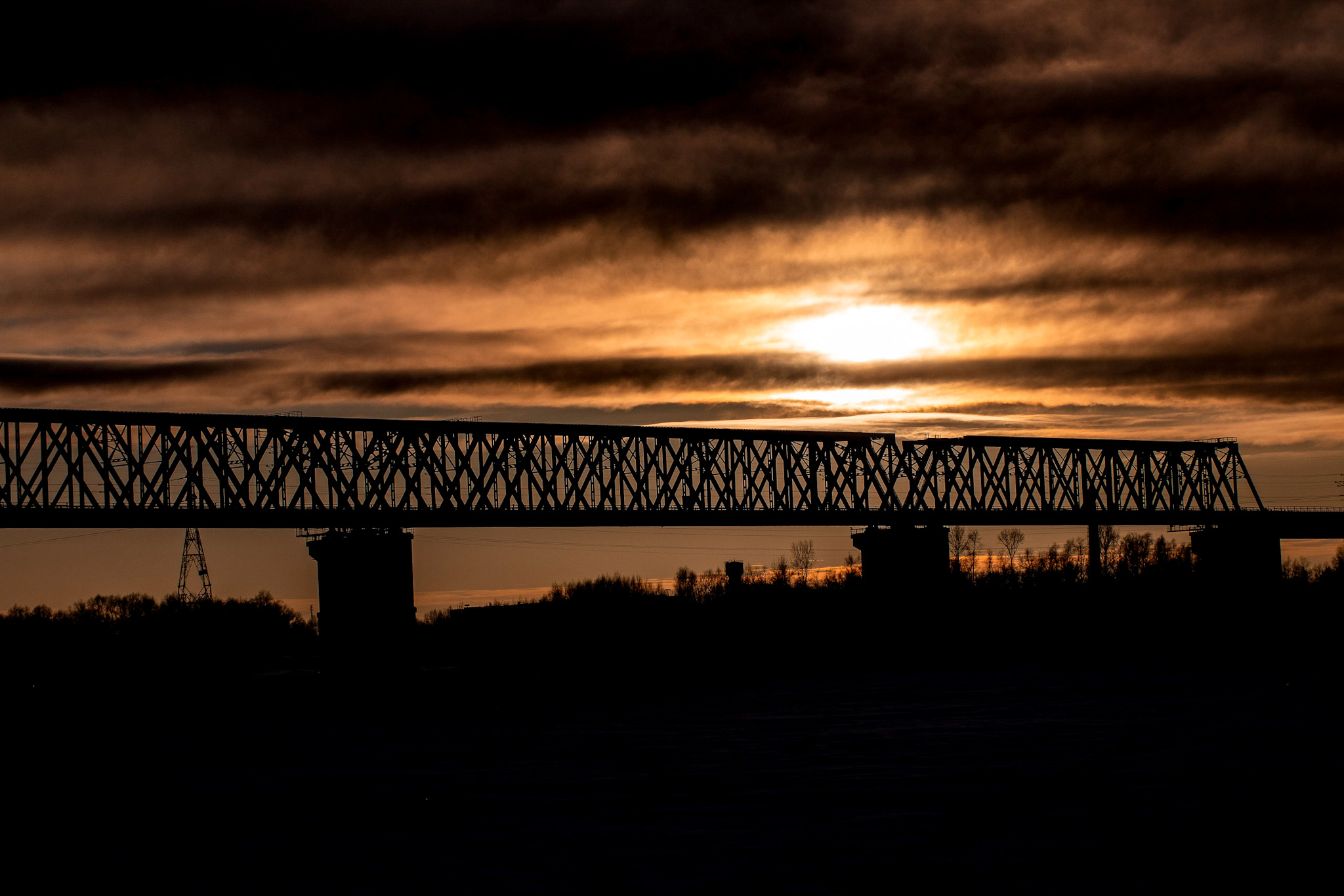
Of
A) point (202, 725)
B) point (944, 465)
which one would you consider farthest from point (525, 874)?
point (944, 465)

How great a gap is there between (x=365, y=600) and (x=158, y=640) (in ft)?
230

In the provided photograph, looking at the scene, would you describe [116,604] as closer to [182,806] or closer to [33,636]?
[33,636]

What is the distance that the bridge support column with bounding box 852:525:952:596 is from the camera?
334ft

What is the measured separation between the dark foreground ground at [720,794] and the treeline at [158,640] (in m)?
25.5

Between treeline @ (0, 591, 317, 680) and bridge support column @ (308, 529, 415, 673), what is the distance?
17.5 m

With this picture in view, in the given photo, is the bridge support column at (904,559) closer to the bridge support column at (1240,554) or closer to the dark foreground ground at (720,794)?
the bridge support column at (1240,554)

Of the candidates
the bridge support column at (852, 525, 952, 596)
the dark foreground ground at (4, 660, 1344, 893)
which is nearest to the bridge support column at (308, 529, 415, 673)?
the dark foreground ground at (4, 660, 1344, 893)

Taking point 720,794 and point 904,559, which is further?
point 904,559

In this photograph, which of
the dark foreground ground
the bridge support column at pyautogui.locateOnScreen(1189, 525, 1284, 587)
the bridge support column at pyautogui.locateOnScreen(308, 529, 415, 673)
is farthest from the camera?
the bridge support column at pyautogui.locateOnScreen(1189, 525, 1284, 587)

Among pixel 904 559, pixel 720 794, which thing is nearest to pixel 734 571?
pixel 904 559

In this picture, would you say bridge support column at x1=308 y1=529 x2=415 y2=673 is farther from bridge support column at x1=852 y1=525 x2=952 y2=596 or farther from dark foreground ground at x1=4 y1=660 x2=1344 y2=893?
bridge support column at x1=852 y1=525 x2=952 y2=596

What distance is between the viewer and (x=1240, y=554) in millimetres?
119875

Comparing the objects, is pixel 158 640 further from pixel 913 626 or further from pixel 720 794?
pixel 720 794

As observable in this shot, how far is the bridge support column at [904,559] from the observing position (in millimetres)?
101750
